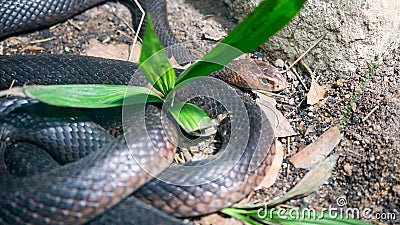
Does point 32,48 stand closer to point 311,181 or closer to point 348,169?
point 311,181

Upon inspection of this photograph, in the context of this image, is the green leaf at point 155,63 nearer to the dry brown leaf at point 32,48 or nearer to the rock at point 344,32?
the rock at point 344,32

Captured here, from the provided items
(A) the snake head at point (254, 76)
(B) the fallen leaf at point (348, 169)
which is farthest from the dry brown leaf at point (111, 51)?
(B) the fallen leaf at point (348, 169)

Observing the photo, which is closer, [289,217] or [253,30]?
[253,30]

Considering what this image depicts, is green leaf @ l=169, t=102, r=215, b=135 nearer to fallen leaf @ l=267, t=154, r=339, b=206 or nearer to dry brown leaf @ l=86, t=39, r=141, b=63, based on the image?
fallen leaf @ l=267, t=154, r=339, b=206

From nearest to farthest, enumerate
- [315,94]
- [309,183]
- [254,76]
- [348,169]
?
1. [309,183]
2. [348,169]
3. [315,94]
4. [254,76]

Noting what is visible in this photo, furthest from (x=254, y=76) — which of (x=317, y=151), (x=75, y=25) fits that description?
(x=75, y=25)

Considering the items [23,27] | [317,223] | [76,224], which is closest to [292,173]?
[317,223]
